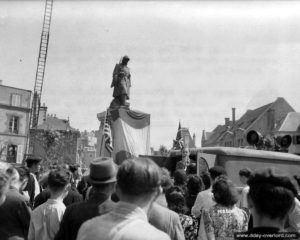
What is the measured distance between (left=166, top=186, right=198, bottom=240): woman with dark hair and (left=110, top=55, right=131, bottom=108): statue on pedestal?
978 cm

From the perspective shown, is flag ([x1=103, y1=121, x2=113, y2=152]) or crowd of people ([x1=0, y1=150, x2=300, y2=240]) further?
flag ([x1=103, y1=121, x2=113, y2=152])

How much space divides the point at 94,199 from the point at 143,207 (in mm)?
1314

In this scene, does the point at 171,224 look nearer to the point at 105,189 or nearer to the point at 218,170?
the point at 105,189

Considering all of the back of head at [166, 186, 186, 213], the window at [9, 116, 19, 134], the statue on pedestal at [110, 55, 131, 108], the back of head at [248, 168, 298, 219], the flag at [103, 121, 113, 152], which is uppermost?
the window at [9, 116, 19, 134]

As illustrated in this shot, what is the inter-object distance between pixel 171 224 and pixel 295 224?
1.64 meters

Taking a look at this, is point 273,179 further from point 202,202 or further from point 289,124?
point 289,124

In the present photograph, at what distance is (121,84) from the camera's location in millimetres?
14328

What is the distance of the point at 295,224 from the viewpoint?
4609 mm

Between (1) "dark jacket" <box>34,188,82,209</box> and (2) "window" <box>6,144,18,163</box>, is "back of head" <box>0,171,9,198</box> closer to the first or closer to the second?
(1) "dark jacket" <box>34,188,82,209</box>

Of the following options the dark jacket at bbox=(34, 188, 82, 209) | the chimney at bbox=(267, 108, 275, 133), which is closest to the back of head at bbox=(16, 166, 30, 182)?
the dark jacket at bbox=(34, 188, 82, 209)

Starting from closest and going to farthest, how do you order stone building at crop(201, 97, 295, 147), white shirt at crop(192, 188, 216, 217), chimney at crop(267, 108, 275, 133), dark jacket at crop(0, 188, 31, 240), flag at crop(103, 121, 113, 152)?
dark jacket at crop(0, 188, 31, 240)
white shirt at crop(192, 188, 216, 217)
flag at crop(103, 121, 113, 152)
stone building at crop(201, 97, 295, 147)
chimney at crop(267, 108, 275, 133)

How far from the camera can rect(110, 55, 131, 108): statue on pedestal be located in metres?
14.3

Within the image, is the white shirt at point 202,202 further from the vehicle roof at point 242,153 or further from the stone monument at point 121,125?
the stone monument at point 121,125

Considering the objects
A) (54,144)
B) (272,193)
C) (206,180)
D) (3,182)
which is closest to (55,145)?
(54,144)
